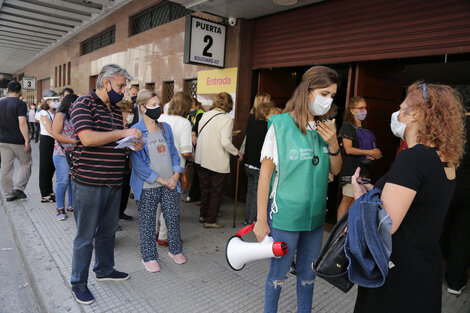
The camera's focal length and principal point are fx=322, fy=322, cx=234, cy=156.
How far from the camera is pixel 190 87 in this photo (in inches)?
303

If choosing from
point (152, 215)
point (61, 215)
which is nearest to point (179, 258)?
point (152, 215)

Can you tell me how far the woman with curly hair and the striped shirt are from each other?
82.9 inches

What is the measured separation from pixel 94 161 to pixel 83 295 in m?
1.16

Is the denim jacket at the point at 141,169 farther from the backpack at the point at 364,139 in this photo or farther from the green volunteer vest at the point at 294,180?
the backpack at the point at 364,139

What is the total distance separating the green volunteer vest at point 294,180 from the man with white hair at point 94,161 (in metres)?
1.32

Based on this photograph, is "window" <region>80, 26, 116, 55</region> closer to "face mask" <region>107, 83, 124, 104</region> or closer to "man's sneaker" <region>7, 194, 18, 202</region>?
"man's sneaker" <region>7, 194, 18, 202</region>

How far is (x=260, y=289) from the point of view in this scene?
10.4ft

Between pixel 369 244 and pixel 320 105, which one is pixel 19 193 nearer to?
pixel 320 105

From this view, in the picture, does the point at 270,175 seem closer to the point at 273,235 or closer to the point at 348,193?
the point at 273,235

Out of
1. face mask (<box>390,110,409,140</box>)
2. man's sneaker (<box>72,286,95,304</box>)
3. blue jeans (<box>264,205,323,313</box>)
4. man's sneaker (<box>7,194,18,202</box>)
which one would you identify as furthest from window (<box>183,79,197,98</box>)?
face mask (<box>390,110,409,140</box>)

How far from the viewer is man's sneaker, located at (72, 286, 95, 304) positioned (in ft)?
8.98

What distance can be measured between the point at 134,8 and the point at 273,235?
959 cm

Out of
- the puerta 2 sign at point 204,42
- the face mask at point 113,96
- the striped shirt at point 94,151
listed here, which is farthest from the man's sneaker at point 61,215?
the puerta 2 sign at point 204,42

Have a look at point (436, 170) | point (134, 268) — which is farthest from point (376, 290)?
point (134, 268)
